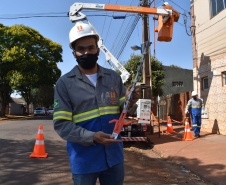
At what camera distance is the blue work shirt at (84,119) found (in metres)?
1.68

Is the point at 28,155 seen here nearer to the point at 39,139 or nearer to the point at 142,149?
the point at 39,139

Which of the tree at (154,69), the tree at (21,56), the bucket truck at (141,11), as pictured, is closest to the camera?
the bucket truck at (141,11)

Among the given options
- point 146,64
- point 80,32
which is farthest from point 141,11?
point 80,32

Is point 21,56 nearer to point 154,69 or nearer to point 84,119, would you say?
point 154,69

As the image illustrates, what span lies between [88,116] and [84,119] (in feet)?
0.13

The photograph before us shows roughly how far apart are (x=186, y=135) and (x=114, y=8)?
601 centimetres

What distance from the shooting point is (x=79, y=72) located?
6.14 ft

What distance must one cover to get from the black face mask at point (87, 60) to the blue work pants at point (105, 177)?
894 mm

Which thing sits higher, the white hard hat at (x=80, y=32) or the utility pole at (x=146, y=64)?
the utility pole at (x=146, y=64)

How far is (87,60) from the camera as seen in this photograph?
1.91m

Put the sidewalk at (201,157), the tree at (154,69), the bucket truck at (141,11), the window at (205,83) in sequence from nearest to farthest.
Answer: the sidewalk at (201,157), the bucket truck at (141,11), the window at (205,83), the tree at (154,69)

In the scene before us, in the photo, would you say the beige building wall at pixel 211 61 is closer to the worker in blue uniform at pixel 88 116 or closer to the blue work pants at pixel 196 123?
the blue work pants at pixel 196 123

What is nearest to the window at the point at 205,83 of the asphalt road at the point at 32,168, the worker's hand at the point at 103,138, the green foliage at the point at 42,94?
the asphalt road at the point at 32,168

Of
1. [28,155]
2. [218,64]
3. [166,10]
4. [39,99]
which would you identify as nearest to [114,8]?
[166,10]
